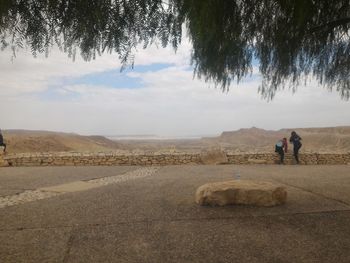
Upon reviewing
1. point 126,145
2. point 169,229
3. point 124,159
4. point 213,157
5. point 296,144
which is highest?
point 296,144

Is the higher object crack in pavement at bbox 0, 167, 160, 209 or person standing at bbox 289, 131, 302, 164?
person standing at bbox 289, 131, 302, 164

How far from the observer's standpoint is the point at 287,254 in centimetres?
462

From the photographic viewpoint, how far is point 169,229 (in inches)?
221

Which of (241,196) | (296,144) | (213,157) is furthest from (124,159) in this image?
(241,196)

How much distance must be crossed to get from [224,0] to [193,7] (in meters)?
0.65

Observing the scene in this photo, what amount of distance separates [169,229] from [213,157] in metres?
11.1

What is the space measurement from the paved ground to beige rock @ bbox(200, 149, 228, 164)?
25.7 feet

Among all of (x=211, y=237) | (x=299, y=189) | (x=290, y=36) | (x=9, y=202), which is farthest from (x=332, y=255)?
(x=9, y=202)

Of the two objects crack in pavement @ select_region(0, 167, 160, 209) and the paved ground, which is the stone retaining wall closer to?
crack in pavement @ select_region(0, 167, 160, 209)

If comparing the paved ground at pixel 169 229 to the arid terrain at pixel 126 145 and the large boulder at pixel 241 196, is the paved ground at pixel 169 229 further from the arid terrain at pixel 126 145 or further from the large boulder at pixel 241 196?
the arid terrain at pixel 126 145

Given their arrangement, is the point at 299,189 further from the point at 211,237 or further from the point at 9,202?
the point at 9,202

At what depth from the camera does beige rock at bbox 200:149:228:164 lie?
650 inches

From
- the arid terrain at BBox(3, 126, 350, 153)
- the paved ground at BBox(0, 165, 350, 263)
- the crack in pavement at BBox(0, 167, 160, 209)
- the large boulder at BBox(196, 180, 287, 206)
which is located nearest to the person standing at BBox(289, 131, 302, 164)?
the arid terrain at BBox(3, 126, 350, 153)

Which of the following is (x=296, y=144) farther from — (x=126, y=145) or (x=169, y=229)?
(x=126, y=145)
